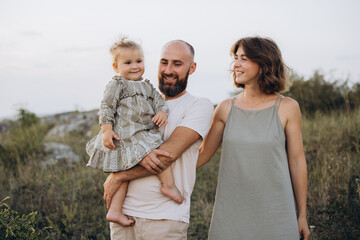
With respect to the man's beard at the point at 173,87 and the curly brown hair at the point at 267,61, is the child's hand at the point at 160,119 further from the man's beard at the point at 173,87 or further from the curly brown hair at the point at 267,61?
the curly brown hair at the point at 267,61

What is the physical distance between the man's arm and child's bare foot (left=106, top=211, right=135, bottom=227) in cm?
14

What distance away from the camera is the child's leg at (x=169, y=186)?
2.37 metres

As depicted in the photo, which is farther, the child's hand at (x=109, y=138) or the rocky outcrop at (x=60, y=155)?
the rocky outcrop at (x=60, y=155)

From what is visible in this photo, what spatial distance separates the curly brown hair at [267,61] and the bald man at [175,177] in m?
0.48

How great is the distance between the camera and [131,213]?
247cm

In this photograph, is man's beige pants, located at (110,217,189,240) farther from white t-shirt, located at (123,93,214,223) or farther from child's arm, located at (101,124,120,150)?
child's arm, located at (101,124,120,150)

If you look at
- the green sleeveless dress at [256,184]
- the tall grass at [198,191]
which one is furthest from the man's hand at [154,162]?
the tall grass at [198,191]

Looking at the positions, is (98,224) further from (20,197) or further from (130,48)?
(130,48)

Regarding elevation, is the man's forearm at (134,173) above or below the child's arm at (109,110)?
below

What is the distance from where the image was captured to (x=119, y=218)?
2.41 meters

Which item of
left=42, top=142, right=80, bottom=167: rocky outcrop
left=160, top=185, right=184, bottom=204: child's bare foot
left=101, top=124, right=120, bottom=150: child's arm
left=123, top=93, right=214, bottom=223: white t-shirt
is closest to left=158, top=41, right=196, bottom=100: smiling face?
left=123, top=93, right=214, bottom=223: white t-shirt

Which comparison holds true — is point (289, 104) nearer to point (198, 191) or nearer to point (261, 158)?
point (261, 158)

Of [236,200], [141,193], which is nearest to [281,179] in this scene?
[236,200]

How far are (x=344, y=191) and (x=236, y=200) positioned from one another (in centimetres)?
190
